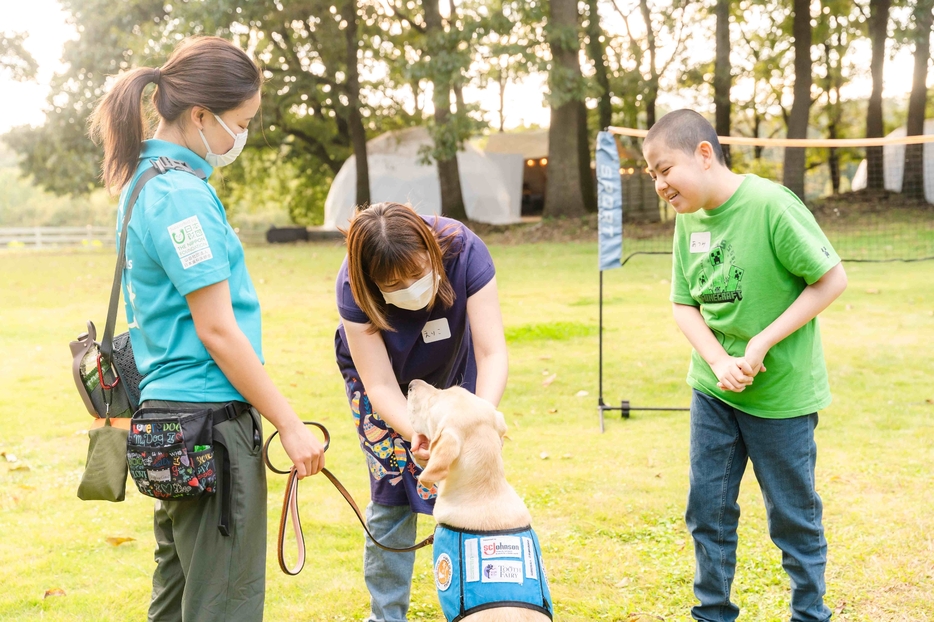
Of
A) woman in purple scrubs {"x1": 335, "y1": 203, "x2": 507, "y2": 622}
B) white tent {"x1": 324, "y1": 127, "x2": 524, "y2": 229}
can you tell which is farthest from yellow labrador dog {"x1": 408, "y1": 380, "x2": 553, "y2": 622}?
white tent {"x1": 324, "y1": 127, "x2": 524, "y2": 229}

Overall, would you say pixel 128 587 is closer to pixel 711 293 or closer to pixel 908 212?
pixel 711 293

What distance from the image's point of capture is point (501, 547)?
2.59 meters

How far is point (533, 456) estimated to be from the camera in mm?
6051

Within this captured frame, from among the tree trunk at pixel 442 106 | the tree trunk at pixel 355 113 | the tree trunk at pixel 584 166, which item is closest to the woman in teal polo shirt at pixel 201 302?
the tree trunk at pixel 442 106

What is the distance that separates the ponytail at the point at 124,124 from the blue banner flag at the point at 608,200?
14.9 feet

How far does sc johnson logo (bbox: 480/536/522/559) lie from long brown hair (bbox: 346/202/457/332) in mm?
916

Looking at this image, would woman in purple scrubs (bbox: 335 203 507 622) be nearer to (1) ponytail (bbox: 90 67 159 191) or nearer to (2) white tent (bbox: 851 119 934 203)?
Result: (1) ponytail (bbox: 90 67 159 191)

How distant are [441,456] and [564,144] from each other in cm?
2246

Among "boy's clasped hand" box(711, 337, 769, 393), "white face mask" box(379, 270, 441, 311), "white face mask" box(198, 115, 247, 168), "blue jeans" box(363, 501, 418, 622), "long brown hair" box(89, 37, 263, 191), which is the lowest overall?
"blue jeans" box(363, 501, 418, 622)

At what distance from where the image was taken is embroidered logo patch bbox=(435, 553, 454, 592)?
264cm

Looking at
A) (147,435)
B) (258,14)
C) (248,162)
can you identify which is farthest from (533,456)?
(248,162)

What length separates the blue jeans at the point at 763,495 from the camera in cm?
316

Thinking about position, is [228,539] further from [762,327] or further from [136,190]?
[762,327]

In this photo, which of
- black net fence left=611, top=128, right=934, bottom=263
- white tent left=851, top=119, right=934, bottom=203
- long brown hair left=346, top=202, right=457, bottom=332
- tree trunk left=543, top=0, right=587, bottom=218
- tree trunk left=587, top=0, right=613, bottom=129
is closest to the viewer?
long brown hair left=346, top=202, right=457, bottom=332
